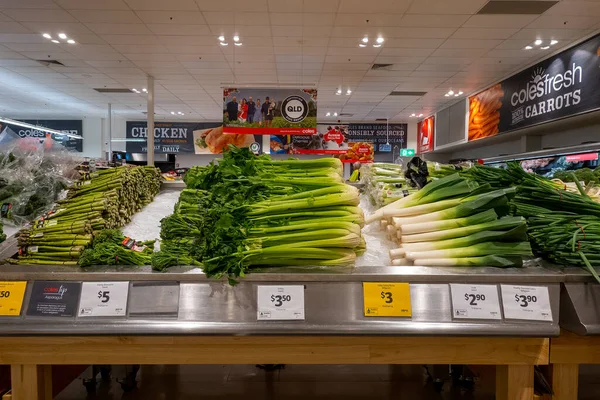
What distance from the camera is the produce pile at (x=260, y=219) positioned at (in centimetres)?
117

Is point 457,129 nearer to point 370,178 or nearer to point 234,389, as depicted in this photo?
point 370,178

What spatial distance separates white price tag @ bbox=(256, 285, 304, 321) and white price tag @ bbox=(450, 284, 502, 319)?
17.1 inches

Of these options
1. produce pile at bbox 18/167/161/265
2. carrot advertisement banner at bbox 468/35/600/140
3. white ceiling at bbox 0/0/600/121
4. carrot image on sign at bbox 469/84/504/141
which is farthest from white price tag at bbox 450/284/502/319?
carrot image on sign at bbox 469/84/504/141

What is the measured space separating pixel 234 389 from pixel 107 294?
25.5 inches

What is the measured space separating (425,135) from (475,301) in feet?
47.3

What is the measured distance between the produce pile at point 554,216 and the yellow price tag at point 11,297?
1588 millimetres

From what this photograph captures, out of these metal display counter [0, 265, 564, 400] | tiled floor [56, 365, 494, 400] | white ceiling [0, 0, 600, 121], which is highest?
white ceiling [0, 0, 600, 121]

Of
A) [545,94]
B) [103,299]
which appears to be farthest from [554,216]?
[545,94]

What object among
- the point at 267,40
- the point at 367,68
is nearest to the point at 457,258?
the point at 267,40

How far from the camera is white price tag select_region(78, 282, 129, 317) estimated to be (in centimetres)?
110

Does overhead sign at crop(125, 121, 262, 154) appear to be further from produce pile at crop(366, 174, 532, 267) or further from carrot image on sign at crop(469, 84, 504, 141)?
produce pile at crop(366, 174, 532, 267)

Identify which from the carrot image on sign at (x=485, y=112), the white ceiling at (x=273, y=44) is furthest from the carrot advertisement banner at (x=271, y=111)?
the carrot image on sign at (x=485, y=112)

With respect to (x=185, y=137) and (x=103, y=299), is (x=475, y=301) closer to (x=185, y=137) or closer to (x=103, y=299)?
(x=103, y=299)

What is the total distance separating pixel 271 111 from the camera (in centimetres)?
808
